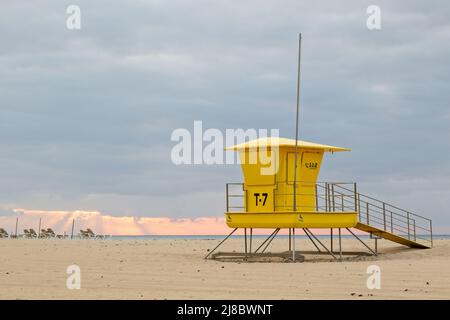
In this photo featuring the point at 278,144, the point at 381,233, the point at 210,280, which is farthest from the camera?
the point at 381,233

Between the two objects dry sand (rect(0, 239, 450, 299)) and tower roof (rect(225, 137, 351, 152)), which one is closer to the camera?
dry sand (rect(0, 239, 450, 299))

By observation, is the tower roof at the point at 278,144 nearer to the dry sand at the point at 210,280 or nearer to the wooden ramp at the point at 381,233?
the wooden ramp at the point at 381,233

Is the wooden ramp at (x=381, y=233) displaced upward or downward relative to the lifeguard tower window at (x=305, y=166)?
downward

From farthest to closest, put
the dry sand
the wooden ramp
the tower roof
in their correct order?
the wooden ramp
the tower roof
the dry sand

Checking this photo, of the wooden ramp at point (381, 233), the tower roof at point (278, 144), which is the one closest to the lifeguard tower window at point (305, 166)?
the tower roof at point (278, 144)

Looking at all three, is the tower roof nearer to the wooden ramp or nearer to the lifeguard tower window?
the lifeguard tower window

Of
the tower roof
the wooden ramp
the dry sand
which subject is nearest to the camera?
the dry sand

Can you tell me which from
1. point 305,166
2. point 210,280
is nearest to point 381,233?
point 305,166

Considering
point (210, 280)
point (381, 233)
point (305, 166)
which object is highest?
point (305, 166)

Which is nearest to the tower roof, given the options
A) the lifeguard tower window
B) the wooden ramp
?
the lifeguard tower window

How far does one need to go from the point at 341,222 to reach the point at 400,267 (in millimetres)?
4693

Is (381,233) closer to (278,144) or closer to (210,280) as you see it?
(278,144)

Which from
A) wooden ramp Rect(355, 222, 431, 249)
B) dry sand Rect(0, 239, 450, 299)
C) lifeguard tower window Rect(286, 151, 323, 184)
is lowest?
dry sand Rect(0, 239, 450, 299)

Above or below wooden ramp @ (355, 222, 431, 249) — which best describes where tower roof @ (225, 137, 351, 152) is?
above
